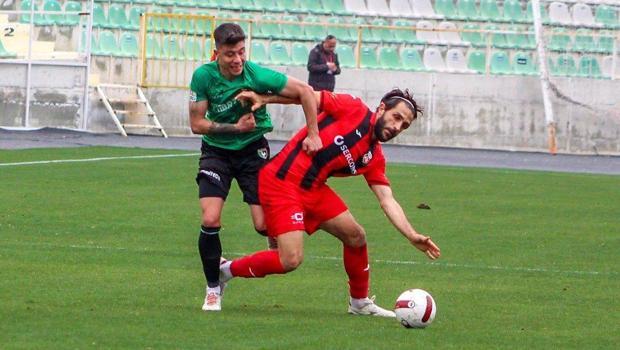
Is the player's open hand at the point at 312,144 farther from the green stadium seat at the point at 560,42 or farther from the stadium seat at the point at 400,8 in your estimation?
the stadium seat at the point at 400,8

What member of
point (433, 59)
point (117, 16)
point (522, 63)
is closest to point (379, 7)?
point (433, 59)

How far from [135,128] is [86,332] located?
21585 mm

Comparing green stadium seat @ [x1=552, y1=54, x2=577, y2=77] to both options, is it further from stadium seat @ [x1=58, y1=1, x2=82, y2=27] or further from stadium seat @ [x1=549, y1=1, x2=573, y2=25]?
stadium seat @ [x1=58, y1=1, x2=82, y2=27]

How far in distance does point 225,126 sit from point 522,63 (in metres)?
22.4

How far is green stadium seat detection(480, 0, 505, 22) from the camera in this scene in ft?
104

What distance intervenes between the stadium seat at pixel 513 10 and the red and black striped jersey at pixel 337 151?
77.6 feet

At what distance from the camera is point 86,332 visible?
750 centimetres

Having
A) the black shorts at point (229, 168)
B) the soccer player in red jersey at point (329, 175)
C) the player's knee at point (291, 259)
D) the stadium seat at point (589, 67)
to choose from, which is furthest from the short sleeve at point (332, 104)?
the stadium seat at point (589, 67)

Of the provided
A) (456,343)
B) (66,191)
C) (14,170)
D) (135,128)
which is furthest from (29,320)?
(135,128)

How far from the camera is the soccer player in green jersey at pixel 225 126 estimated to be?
28.3ft

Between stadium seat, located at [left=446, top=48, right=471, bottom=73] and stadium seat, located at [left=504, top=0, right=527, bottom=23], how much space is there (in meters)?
1.88

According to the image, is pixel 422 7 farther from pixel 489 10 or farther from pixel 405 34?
pixel 489 10

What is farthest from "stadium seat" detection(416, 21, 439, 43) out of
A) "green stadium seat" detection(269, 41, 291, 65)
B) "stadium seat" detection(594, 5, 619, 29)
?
"stadium seat" detection(594, 5, 619, 29)

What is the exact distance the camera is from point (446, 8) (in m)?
31.9
